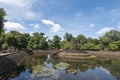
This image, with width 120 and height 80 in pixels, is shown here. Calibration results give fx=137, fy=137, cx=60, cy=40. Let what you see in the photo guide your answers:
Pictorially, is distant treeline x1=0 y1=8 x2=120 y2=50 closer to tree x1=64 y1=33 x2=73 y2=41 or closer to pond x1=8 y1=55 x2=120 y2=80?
tree x1=64 y1=33 x2=73 y2=41

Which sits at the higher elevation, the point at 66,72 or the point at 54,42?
the point at 54,42

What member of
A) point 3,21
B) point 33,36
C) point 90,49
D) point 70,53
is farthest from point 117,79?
point 33,36

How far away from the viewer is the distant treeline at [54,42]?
7891cm

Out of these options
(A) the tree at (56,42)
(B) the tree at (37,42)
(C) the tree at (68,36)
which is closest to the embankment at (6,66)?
(B) the tree at (37,42)

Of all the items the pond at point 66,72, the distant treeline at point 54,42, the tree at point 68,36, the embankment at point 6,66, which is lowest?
the pond at point 66,72

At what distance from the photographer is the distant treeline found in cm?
7891

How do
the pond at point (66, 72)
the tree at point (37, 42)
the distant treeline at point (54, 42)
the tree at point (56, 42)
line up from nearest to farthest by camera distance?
the pond at point (66, 72), the distant treeline at point (54, 42), the tree at point (37, 42), the tree at point (56, 42)

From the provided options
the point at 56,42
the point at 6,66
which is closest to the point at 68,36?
the point at 56,42

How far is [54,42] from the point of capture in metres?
128

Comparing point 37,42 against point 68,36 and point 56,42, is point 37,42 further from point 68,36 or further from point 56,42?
point 68,36

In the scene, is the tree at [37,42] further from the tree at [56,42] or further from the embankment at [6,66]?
the embankment at [6,66]

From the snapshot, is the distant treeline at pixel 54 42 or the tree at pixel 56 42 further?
the tree at pixel 56 42

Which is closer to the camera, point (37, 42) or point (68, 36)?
point (37, 42)

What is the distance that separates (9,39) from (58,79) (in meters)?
65.6
